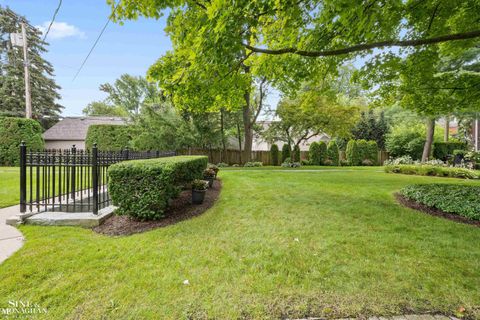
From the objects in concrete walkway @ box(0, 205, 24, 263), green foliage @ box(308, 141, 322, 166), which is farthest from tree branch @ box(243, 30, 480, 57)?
green foliage @ box(308, 141, 322, 166)

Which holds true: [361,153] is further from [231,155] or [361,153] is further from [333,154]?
[231,155]

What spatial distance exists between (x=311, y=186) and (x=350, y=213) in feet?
9.58

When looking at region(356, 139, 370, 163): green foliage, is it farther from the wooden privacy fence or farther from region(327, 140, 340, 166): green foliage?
region(327, 140, 340, 166): green foliage

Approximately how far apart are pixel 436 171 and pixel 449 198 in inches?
315

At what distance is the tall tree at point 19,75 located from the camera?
21.2 meters

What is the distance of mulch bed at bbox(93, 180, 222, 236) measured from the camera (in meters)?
3.97

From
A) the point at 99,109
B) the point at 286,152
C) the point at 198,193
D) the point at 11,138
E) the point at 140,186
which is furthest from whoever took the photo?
the point at 99,109

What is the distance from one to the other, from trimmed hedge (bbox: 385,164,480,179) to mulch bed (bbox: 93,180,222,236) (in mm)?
11797

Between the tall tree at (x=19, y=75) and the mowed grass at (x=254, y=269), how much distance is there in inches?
998

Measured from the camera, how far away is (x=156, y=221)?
14.3 ft

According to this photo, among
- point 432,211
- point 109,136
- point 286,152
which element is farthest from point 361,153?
point 109,136

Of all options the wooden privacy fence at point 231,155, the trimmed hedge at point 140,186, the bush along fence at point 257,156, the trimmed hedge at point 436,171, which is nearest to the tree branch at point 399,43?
the trimmed hedge at point 140,186

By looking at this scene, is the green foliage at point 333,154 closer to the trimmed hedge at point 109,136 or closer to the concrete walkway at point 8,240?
the trimmed hedge at point 109,136

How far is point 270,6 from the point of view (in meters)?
3.57
